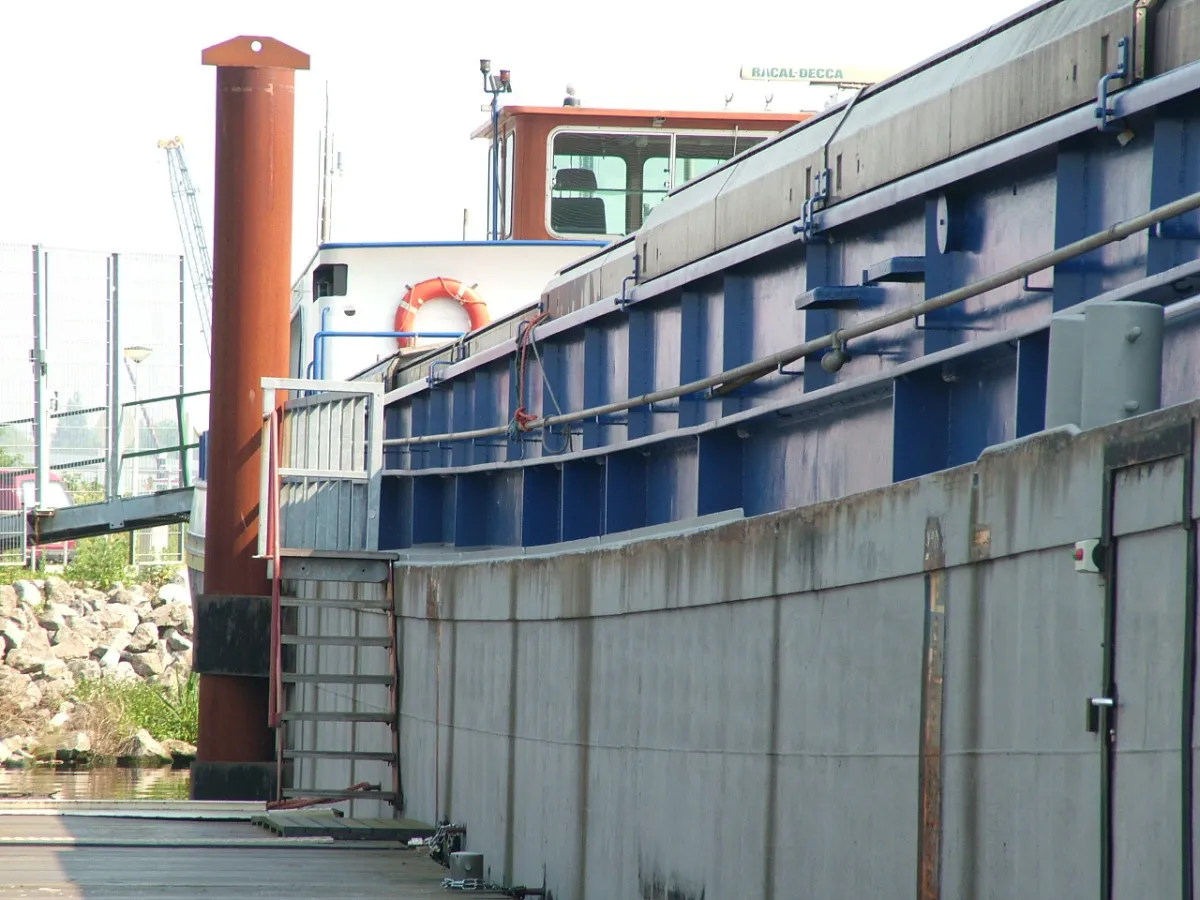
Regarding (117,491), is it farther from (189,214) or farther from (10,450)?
(189,214)

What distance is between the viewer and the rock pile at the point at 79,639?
30.2 m

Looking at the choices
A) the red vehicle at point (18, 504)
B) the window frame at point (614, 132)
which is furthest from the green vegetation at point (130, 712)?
the window frame at point (614, 132)

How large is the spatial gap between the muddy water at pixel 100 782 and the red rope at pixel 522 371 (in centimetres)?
1147

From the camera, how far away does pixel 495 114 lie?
66.2 ft

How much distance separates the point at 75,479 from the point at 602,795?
34.5m

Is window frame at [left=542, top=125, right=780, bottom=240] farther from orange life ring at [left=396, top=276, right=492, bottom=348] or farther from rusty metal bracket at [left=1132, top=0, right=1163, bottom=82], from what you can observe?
rusty metal bracket at [left=1132, top=0, right=1163, bottom=82]

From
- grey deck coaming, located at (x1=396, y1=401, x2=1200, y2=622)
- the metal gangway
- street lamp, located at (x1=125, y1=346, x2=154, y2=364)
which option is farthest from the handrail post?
grey deck coaming, located at (x1=396, y1=401, x2=1200, y2=622)

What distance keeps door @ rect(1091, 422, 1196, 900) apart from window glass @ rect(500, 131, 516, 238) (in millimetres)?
15697

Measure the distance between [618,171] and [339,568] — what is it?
8374mm

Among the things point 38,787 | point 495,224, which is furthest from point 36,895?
point 38,787

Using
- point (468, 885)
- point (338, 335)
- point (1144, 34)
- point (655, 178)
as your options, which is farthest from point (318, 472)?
point (1144, 34)

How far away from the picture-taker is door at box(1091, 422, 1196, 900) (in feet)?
13.3

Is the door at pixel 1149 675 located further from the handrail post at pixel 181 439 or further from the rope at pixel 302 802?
the handrail post at pixel 181 439

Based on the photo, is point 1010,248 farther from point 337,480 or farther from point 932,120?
point 337,480
